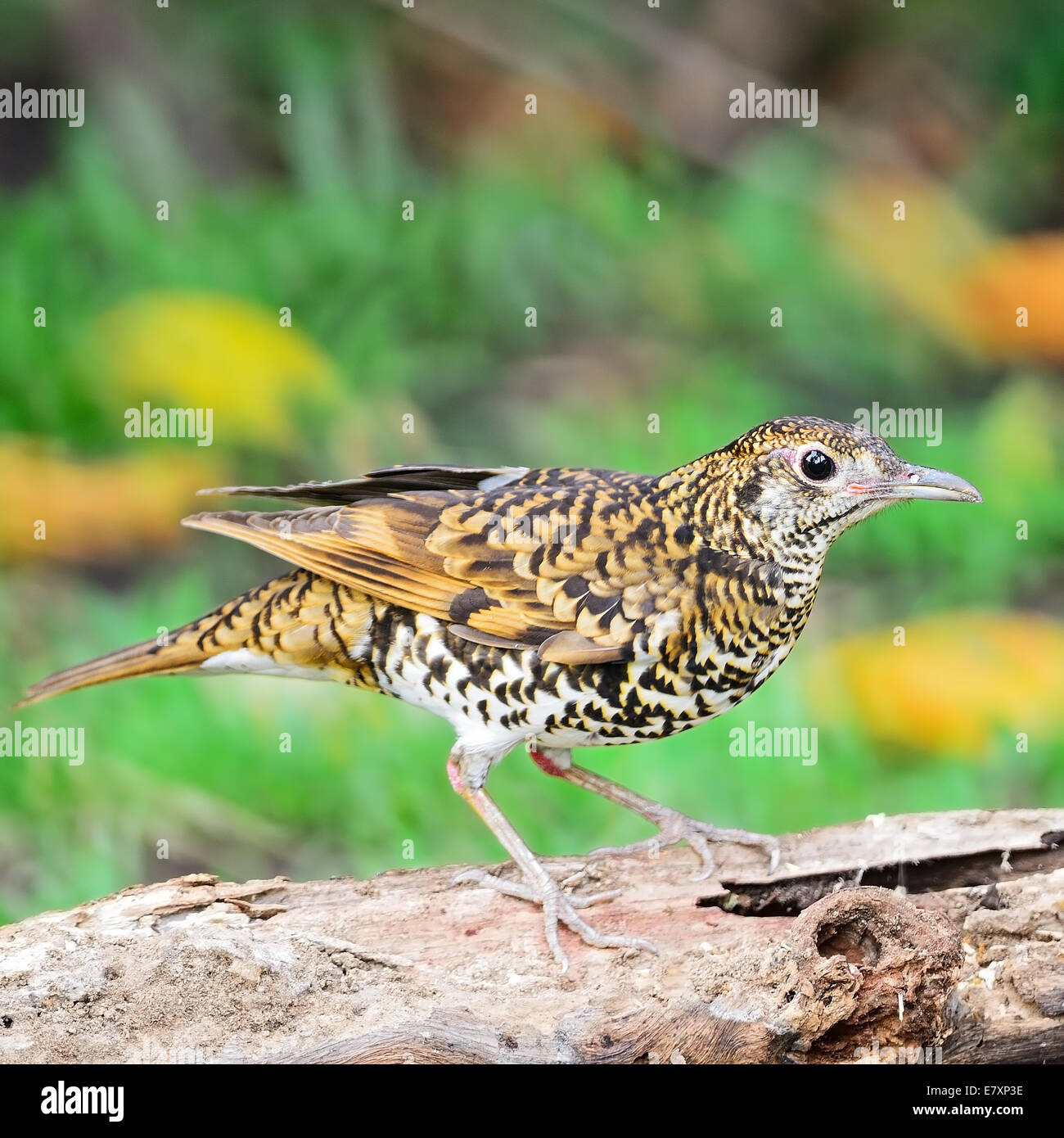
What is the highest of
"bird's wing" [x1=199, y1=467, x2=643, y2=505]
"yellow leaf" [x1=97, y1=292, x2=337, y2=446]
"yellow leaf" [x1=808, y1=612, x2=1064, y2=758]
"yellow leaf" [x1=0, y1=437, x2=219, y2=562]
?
"yellow leaf" [x1=97, y1=292, x2=337, y2=446]

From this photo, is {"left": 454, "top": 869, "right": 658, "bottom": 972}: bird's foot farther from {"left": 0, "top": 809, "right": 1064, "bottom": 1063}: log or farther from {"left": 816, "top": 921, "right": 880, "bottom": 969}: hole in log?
{"left": 816, "top": 921, "right": 880, "bottom": 969}: hole in log

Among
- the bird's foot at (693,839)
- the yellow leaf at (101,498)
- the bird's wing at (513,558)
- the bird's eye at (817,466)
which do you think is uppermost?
the yellow leaf at (101,498)

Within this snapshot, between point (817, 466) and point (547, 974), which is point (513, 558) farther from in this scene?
point (547, 974)

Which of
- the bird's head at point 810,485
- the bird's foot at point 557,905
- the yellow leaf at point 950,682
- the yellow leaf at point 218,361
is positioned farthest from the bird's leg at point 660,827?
the yellow leaf at point 218,361

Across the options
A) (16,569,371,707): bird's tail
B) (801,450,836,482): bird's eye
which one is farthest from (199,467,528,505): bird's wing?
(801,450,836,482): bird's eye

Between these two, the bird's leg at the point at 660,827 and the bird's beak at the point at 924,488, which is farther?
the bird's leg at the point at 660,827

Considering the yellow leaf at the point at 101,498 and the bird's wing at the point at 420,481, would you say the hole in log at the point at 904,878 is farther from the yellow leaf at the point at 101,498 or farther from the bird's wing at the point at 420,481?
the yellow leaf at the point at 101,498

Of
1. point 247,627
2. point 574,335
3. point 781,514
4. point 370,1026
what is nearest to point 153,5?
point 574,335

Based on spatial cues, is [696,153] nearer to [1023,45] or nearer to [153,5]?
[1023,45]
